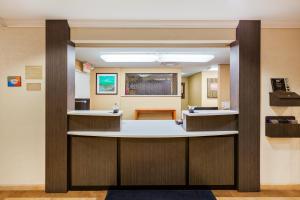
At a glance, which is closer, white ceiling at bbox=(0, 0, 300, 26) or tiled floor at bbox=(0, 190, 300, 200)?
white ceiling at bbox=(0, 0, 300, 26)

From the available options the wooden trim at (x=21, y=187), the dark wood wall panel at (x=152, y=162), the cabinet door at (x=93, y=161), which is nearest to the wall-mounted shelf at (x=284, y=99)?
the dark wood wall panel at (x=152, y=162)

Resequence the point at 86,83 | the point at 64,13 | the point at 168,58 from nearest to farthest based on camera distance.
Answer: the point at 64,13 → the point at 168,58 → the point at 86,83

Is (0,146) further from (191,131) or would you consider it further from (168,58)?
(168,58)

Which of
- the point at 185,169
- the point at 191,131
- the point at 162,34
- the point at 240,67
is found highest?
the point at 162,34

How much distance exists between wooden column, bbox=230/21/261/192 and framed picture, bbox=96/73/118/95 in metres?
4.98

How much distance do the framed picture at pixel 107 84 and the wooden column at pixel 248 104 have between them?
498 cm

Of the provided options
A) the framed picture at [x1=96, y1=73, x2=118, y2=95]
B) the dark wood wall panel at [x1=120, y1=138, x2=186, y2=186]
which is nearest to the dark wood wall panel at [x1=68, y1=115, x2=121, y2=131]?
the dark wood wall panel at [x1=120, y1=138, x2=186, y2=186]

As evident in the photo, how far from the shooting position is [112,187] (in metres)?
3.32

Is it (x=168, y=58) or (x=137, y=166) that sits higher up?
(x=168, y=58)

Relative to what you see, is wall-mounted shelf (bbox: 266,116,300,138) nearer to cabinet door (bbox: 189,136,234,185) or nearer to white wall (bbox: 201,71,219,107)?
cabinet door (bbox: 189,136,234,185)

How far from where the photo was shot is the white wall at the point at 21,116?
329 centimetres

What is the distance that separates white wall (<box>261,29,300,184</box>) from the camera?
10.9 ft

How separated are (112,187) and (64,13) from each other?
2469 mm

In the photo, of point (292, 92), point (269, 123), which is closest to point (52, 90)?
point (269, 123)
